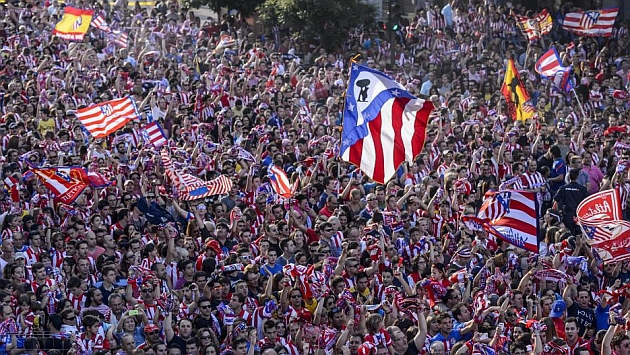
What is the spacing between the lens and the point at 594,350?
16516 mm

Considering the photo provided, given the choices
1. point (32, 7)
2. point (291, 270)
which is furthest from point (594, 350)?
point (32, 7)

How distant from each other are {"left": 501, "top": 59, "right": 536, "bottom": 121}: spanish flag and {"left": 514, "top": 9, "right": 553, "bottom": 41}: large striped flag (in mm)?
5895

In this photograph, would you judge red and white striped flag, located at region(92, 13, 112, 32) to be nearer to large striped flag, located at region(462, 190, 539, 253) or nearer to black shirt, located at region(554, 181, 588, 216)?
black shirt, located at region(554, 181, 588, 216)

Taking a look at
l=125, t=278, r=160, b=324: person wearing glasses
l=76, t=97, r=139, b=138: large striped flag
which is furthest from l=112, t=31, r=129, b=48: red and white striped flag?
l=125, t=278, r=160, b=324: person wearing glasses

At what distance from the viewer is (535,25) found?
3123cm

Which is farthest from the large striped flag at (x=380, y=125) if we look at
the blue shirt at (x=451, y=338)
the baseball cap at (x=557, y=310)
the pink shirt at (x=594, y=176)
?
the pink shirt at (x=594, y=176)

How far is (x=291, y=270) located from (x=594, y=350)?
3310 mm

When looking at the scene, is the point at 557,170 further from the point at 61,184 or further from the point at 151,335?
the point at 151,335

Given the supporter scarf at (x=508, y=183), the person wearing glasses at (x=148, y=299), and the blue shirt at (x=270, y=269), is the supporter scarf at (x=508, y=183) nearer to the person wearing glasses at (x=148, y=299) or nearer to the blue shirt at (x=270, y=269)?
the blue shirt at (x=270, y=269)

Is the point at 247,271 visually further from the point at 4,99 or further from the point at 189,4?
the point at 189,4

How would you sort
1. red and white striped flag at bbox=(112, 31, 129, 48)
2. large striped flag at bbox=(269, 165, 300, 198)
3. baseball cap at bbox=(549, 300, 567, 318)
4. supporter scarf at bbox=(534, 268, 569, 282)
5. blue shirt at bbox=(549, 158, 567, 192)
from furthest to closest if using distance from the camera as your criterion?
red and white striped flag at bbox=(112, 31, 129, 48), blue shirt at bbox=(549, 158, 567, 192), large striped flag at bbox=(269, 165, 300, 198), supporter scarf at bbox=(534, 268, 569, 282), baseball cap at bbox=(549, 300, 567, 318)

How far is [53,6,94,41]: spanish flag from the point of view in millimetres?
28328

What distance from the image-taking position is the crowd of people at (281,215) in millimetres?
15812

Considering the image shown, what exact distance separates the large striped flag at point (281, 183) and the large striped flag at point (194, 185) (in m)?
0.57
